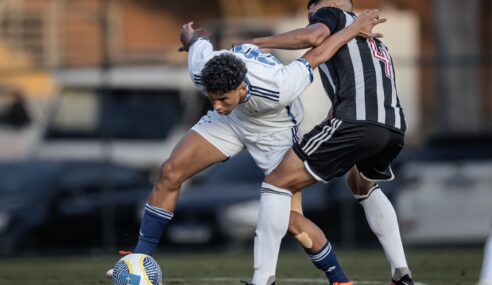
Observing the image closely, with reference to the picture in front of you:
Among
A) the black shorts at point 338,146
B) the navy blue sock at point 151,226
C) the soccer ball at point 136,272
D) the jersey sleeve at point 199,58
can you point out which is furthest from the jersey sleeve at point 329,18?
the soccer ball at point 136,272

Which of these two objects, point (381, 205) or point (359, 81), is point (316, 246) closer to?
point (381, 205)

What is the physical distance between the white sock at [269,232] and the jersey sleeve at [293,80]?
1.90 feet

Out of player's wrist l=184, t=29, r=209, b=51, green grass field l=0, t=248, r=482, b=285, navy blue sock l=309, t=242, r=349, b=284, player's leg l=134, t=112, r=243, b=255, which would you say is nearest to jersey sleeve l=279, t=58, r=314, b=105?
player's wrist l=184, t=29, r=209, b=51

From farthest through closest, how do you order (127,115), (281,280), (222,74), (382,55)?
(127,115) < (281,280) < (382,55) < (222,74)

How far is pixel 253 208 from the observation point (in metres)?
17.0

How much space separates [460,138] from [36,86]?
31.3 ft

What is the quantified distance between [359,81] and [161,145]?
503 inches

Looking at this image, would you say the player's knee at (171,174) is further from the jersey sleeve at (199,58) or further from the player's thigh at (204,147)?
the jersey sleeve at (199,58)

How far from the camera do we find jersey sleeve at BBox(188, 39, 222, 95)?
8352 mm

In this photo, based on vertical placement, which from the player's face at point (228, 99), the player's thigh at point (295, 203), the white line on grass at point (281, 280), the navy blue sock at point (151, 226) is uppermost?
the player's face at point (228, 99)

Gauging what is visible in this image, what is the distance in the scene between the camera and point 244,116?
8.83 metres

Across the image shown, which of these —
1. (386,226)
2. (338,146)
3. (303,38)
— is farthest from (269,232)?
(303,38)

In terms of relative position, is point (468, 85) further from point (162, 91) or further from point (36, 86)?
point (36, 86)

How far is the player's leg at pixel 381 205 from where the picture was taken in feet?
29.0
